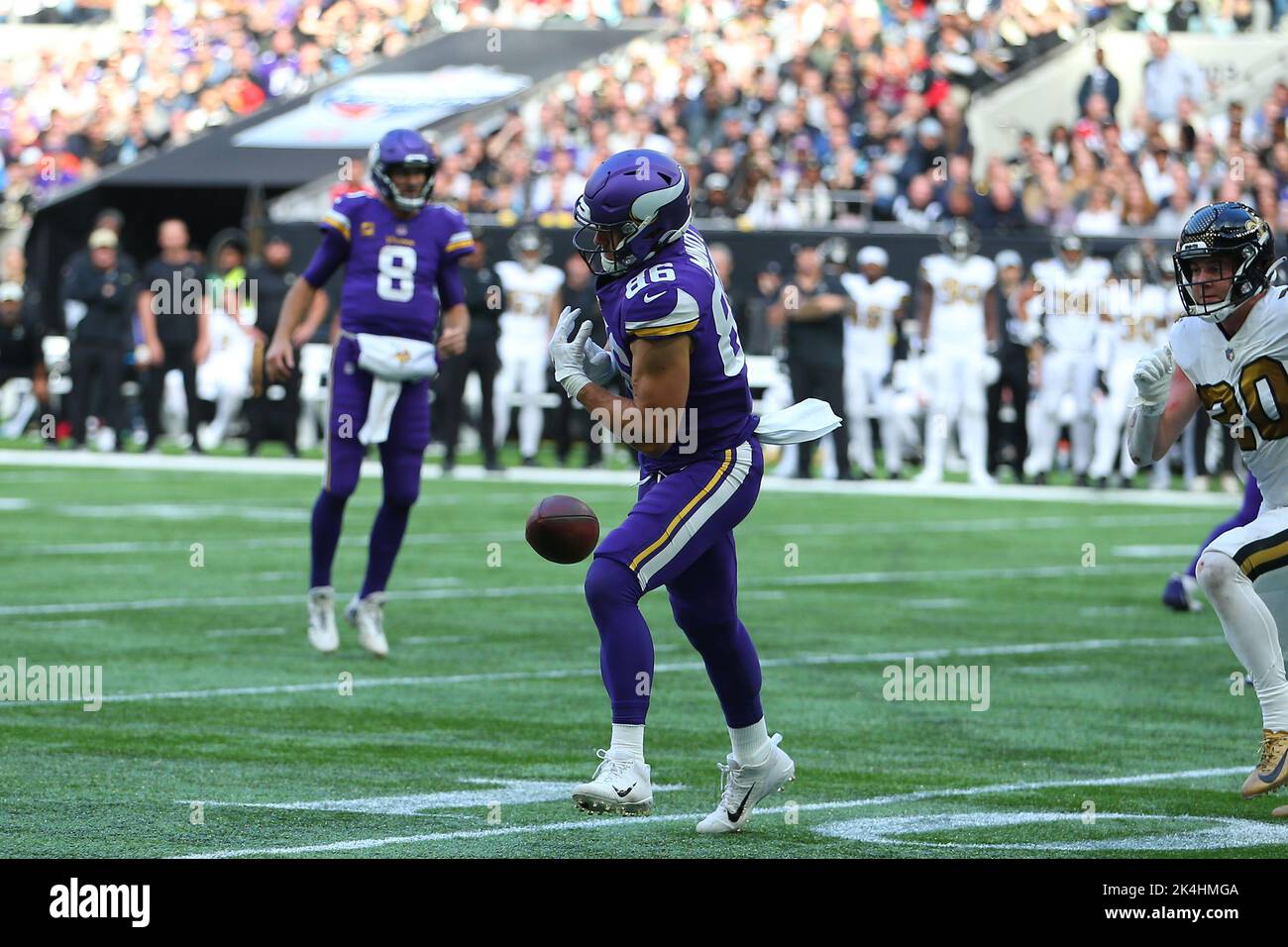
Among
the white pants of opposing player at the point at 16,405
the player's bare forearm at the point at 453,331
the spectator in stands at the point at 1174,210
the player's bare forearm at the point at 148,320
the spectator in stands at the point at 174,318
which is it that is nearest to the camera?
the player's bare forearm at the point at 453,331

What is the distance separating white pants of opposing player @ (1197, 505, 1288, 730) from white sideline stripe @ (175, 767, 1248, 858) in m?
0.53

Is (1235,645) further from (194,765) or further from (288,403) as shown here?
(288,403)

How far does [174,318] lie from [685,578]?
16.5 meters

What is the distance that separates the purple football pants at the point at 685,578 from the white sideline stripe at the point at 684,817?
0.38m

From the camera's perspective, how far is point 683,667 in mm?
9570

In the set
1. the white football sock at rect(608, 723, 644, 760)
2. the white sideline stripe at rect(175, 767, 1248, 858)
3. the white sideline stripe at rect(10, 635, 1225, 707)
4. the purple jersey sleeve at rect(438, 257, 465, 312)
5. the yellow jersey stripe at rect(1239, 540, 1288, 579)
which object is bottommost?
the white sideline stripe at rect(175, 767, 1248, 858)

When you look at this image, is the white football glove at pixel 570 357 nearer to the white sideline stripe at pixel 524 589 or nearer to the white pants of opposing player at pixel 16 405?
the white sideline stripe at pixel 524 589

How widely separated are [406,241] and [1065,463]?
47.3 ft

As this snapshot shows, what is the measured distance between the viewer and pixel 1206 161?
22469 millimetres

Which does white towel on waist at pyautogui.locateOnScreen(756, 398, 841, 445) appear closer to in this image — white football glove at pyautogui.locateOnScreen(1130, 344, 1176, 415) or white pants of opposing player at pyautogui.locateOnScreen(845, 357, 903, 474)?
white football glove at pyautogui.locateOnScreen(1130, 344, 1176, 415)

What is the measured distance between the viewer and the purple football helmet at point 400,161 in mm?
9656

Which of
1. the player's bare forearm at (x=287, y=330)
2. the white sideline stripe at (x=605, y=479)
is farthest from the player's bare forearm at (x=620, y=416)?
the white sideline stripe at (x=605, y=479)

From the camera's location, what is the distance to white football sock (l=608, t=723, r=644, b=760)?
19.1 feet

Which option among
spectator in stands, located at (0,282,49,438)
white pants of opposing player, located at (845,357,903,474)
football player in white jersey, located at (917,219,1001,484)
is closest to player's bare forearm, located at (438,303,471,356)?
football player in white jersey, located at (917,219,1001,484)
